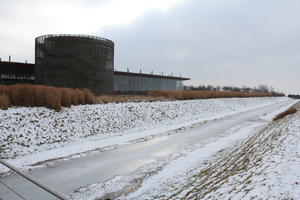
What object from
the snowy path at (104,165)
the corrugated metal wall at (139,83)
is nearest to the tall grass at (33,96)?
the snowy path at (104,165)

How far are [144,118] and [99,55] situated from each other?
19.4m

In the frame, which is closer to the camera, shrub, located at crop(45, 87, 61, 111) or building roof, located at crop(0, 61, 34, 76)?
shrub, located at crop(45, 87, 61, 111)

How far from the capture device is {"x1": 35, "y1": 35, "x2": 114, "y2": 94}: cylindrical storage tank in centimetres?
3450

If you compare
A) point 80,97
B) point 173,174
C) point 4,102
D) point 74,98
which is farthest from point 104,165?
point 80,97

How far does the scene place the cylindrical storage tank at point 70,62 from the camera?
34500 mm

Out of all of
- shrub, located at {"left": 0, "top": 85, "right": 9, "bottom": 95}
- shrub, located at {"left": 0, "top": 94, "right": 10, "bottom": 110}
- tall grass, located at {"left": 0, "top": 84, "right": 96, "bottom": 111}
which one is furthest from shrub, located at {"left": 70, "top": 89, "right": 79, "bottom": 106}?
shrub, located at {"left": 0, "top": 94, "right": 10, "bottom": 110}

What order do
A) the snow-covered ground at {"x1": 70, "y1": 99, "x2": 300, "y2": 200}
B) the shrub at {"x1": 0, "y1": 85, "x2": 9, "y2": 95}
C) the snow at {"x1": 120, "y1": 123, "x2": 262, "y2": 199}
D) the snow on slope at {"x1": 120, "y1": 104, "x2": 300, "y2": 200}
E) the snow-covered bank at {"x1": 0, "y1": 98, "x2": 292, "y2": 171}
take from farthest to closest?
the shrub at {"x1": 0, "y1": 85, "x2": 9, "y2": 95} → the snow-covered bank at {"x1": 0, "y1": 98, "x2": 292, "y2": 171} → the snow at {"x1": 120, "y1": 123, "x2": 262, "y2": 199} → the snow-covered ground at {"x1": 70, "y1": 99, "x2": 300, "y2": 200} → the snow on slope at {"x1": 120, "y1": 104, "x2": 300, "y2": 200}

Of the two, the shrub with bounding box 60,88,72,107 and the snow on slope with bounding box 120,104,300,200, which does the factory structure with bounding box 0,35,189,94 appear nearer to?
the shrub with bounding box 60,88,72,107

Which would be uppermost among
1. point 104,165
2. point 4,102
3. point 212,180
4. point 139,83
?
point 139,83

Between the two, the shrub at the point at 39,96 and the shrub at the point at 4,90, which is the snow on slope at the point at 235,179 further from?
the shrub at the point at 4,90

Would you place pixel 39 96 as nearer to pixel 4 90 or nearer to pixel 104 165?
pixel 4 90

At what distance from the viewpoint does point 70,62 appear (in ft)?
113

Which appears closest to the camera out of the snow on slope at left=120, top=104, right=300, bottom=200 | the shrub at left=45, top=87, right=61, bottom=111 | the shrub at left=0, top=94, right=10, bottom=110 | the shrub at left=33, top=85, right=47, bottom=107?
the snow on slope at left=120, top=104, right=300, bottom=200

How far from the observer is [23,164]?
8.97m
